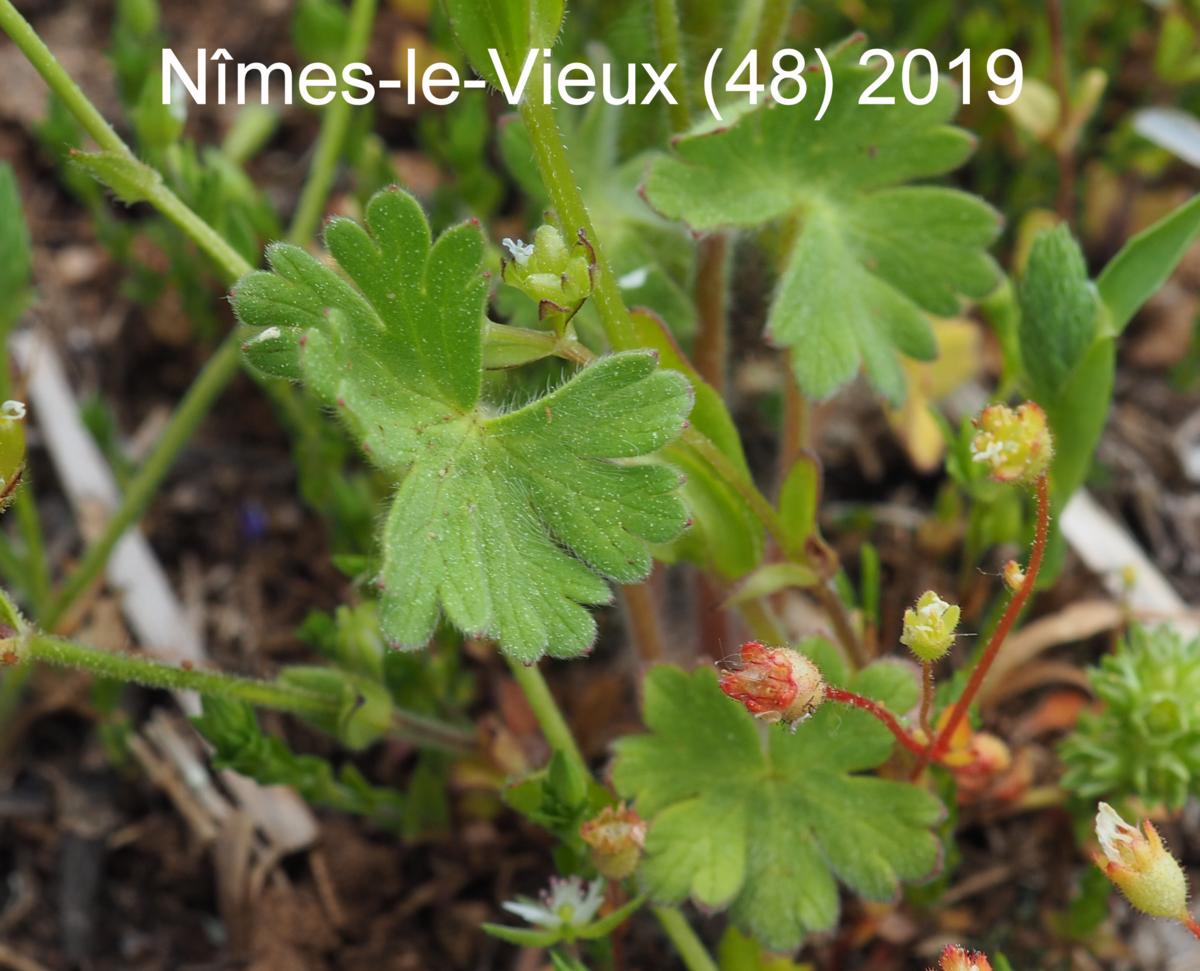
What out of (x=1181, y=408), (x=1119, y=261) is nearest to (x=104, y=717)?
(x=1119, y=261)

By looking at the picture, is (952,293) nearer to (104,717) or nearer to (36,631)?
(36,631)

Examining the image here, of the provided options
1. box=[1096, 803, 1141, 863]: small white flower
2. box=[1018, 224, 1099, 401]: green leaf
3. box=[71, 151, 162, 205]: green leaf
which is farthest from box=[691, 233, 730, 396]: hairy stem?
box=[1096, 803, 1141, 863]: small white flower

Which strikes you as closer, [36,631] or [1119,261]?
[36,631]

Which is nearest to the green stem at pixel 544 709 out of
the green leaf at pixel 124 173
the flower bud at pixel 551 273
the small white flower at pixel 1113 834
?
the flower bud at pixel 551 273

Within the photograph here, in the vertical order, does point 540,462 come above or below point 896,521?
above

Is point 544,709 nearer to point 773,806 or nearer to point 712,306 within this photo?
point 773,806

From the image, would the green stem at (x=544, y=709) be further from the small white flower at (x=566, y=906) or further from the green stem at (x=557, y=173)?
the green stem at (x=557, y=173)
